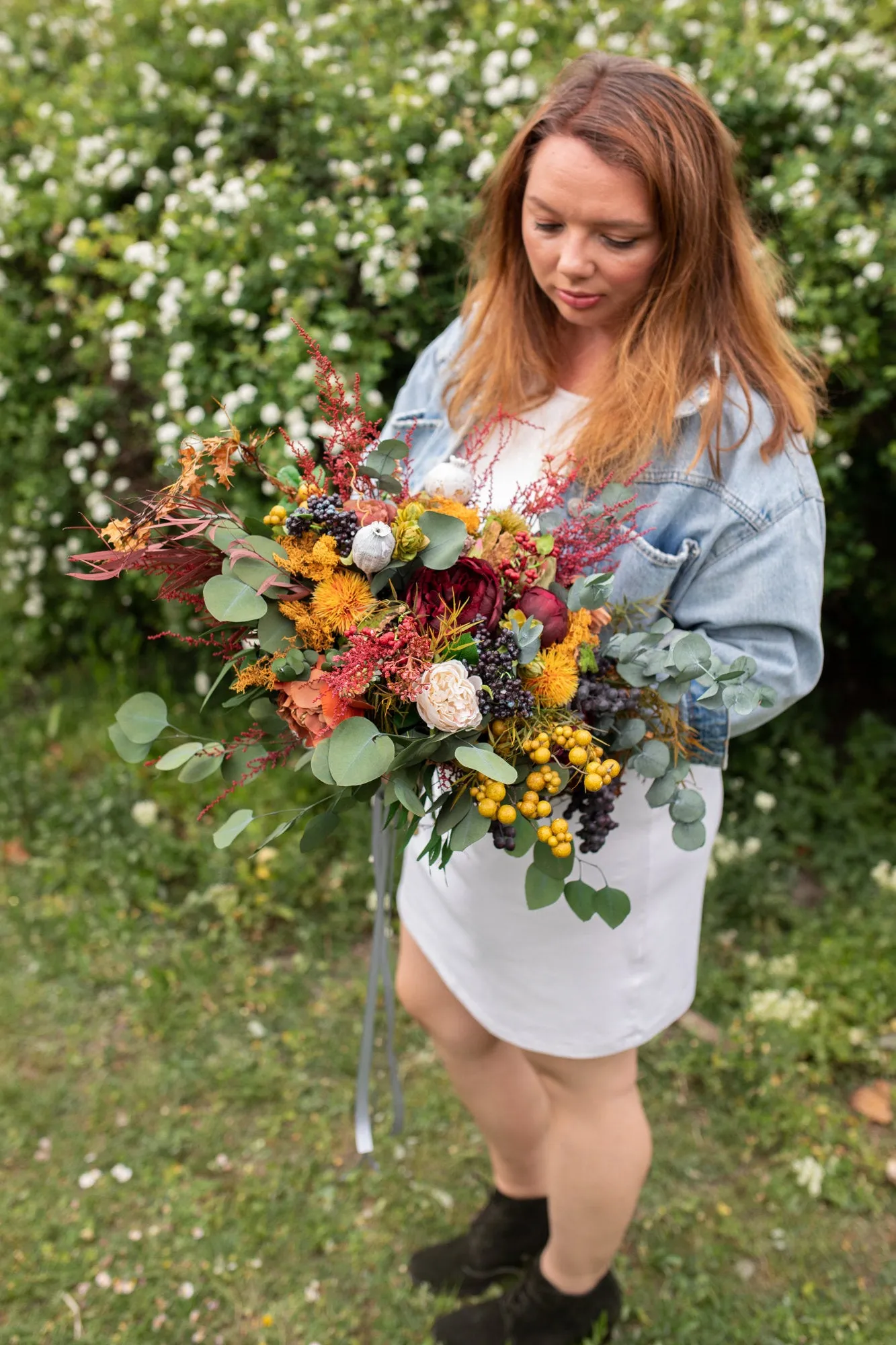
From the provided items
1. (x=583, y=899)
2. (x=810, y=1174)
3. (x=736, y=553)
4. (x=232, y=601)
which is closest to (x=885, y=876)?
(x=810, y=1174)

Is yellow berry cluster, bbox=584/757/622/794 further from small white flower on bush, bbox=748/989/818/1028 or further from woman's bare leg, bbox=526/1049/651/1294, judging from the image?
small white flower on bush, bbox=748/989/818/1028

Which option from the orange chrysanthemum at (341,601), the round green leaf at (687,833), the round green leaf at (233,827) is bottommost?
the round green leaf at (687,833)

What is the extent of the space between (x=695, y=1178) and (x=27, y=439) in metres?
3.03

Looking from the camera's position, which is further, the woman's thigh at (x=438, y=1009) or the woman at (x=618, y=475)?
the woman's thigh at (x=438, y=1009)

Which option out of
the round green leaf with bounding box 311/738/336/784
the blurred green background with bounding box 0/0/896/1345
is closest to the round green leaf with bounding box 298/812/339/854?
the round green leaf with bounding box 311/738/336/784

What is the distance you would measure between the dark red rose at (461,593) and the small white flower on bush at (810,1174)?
1777 millimetres

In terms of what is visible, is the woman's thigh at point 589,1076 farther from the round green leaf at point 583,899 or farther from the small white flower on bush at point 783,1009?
the small white flower on bush at point 783,1009

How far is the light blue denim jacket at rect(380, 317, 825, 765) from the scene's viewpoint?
1.51 metres

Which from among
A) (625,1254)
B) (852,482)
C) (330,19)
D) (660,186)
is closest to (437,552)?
(660,186)

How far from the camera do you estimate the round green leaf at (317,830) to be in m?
1.31

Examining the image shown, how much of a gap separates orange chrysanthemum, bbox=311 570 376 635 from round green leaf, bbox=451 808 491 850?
0.27 metres

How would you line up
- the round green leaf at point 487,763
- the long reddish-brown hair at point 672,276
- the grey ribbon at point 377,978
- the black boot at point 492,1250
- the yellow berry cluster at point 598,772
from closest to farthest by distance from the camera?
1. the round green leaf at point 487,763
2. the yellow berry cluster at point 598,772
3. the long reddish-brown hair at point 672,276
4. the grey ribbon at point 377,978
5. the black boot at point 492,1250

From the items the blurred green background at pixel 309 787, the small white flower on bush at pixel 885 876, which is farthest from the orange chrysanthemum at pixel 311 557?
the small white flower on bush at pixel 885 876

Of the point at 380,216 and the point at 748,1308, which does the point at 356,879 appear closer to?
the point at 748,1308
